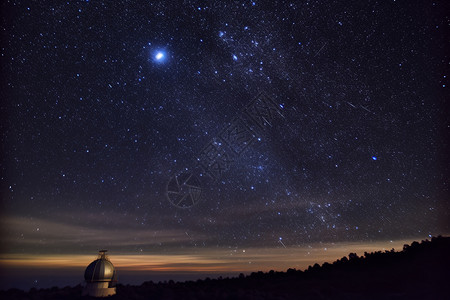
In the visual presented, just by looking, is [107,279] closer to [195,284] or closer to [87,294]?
[87,294]

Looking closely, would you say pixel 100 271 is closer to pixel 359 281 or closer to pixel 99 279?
pixel 99 279

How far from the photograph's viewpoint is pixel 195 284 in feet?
105

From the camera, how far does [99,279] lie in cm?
2005

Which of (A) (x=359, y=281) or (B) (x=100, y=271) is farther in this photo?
(A) (x=359, y=281)

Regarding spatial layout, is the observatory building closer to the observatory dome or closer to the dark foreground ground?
the observatory dome

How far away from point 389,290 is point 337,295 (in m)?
3.10

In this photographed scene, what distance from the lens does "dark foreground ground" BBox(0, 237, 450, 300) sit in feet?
59.5

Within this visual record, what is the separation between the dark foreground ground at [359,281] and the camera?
18141 mm

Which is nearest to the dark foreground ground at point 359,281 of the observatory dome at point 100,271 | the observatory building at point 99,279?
the observatory building at point 99,279

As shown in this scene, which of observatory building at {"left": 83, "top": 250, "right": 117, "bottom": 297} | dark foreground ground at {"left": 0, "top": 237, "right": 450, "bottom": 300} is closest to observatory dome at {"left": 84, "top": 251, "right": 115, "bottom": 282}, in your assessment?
observatory building at {"left": 83, "top": 250, "right": 117, "bottom": 297}

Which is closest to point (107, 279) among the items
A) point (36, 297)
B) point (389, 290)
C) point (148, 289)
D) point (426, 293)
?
point (148, 289)

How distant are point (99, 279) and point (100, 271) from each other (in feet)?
1.62

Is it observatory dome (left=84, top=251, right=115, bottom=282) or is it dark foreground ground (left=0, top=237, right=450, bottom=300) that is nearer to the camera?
dark foreground ground (left=0, top=237, right=450, bottom=300)

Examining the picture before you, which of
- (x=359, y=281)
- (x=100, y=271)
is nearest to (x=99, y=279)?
(x=100, y=271)
